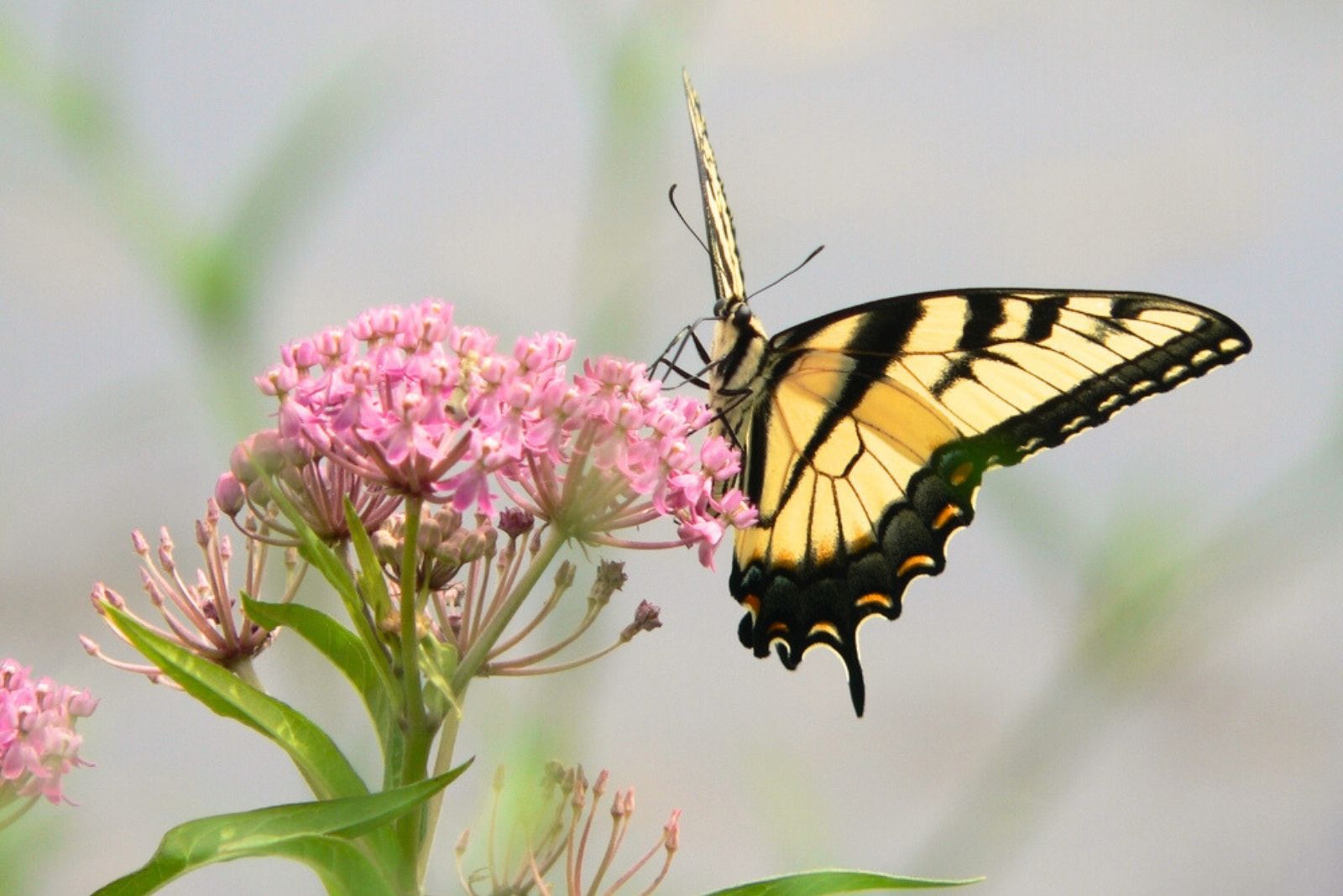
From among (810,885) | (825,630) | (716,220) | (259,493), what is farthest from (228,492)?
(825,630)

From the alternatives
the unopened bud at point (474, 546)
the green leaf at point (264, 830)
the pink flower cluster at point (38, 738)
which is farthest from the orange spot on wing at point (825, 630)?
the green leaf at point (264, 830)

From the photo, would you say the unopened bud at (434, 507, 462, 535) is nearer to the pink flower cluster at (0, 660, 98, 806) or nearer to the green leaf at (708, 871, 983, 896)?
the green leaf at (708, 871, 983, 896)

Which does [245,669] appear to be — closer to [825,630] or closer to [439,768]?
[439,768]

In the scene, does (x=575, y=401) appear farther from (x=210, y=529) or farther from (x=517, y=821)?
(x=517, y=821)

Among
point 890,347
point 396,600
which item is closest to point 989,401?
point 890,347

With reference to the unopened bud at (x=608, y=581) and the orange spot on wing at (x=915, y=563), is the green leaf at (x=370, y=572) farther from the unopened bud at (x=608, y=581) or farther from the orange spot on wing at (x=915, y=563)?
the orange spot on wing at (x=915, y=563)

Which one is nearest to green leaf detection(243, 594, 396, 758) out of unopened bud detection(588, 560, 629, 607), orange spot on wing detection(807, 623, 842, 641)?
unopened bud detection(588, 560, 629, 607)
